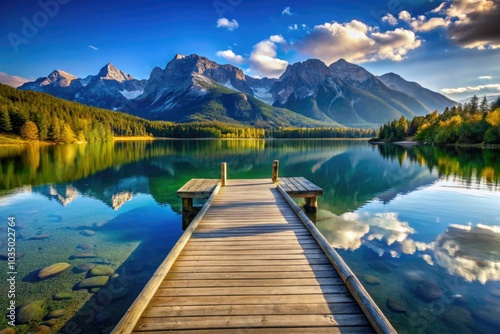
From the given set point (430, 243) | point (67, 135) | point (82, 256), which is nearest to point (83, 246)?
point (82, 256)

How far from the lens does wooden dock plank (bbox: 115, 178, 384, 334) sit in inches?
170

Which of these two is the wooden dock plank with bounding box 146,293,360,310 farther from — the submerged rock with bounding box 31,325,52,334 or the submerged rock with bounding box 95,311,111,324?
the submerged rock with bounding box 31,325,52,334

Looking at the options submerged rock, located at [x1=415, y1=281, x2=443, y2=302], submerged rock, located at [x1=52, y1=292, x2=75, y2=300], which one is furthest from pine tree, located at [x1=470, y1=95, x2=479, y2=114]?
submerged rock, located at [x1=52, y1=292, x2=75, y2=300]

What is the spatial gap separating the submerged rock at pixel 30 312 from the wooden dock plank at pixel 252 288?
4.19 metres

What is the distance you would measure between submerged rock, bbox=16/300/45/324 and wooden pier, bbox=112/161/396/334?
4.18 metres

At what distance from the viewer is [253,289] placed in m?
5.32

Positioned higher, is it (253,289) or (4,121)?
(4,121)

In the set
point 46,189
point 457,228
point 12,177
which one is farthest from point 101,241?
point 12,177

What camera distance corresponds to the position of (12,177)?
28.8 metres

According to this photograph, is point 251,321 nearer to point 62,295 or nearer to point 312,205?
point 62,295

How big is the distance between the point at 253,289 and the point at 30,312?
6.46 m

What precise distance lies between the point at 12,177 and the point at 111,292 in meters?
29.7

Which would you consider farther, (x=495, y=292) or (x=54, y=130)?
(x=54, y=130)

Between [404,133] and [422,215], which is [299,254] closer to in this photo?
[422,215]
